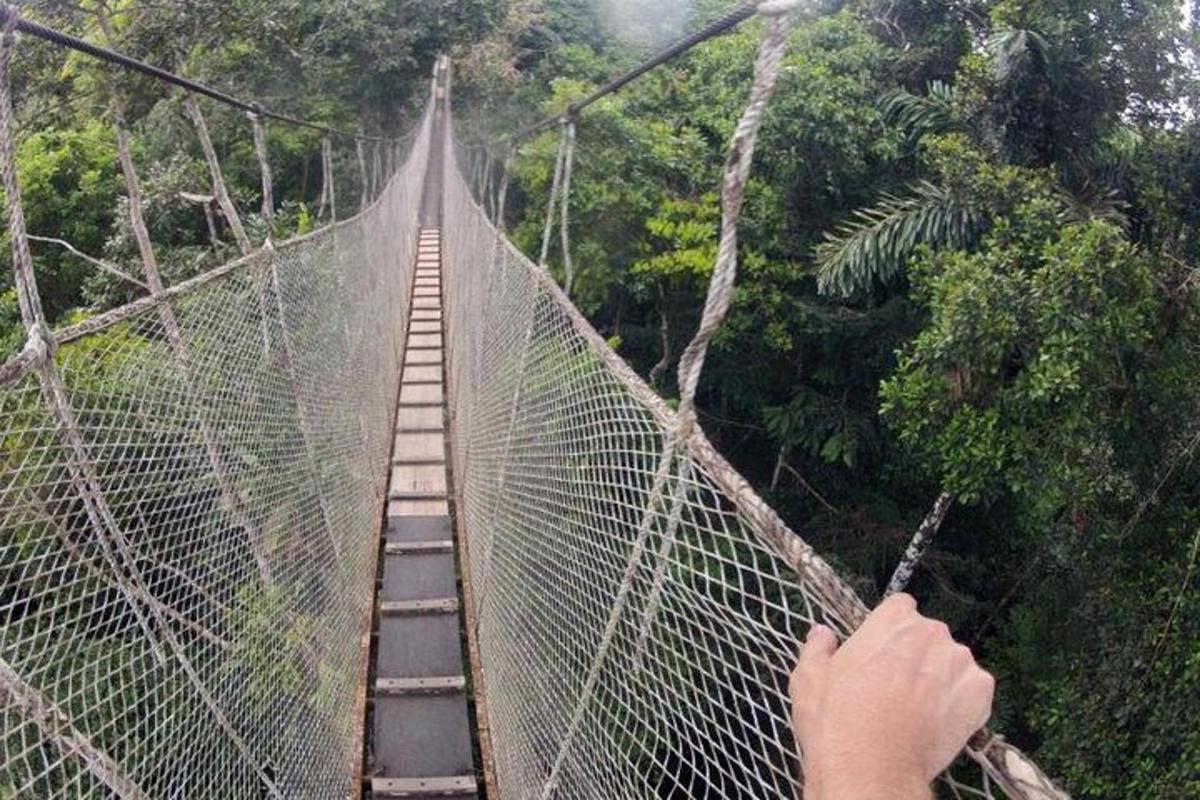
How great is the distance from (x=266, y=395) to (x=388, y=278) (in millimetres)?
2259

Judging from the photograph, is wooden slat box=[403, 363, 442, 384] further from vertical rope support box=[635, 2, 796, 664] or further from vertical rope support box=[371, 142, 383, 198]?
vertical rope support box=[371, 142, 383, 198]

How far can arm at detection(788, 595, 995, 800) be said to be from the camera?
1.68 ft

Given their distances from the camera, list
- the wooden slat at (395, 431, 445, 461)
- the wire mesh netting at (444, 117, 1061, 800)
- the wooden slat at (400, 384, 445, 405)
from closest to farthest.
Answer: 1. the wire mesh netting at (444, 117, 1061, 800)
2. the wooden slat at (395, 431, 445, 461)
3. the wooden slat at (400, 384, 445, 405)

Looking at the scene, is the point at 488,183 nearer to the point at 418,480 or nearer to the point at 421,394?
the point at 421,394

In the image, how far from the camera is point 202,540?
5.23 feet

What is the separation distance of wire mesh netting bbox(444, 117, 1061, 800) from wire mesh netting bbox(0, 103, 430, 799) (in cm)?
30

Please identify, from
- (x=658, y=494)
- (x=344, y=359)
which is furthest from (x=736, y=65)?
(x=658, y=494)

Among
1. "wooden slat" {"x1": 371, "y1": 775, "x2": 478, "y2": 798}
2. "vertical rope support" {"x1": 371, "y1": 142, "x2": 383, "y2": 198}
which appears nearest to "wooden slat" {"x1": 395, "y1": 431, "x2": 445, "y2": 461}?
"wooden slat" {"x1": 371, "y1": 775, "x2": 478, "y2": 798}

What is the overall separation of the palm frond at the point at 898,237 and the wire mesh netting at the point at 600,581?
2037 millimetres

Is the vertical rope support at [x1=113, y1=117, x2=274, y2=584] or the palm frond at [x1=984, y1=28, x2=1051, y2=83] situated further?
the palm frond at [x1=984, y1=28, x2=1051, y2=83]

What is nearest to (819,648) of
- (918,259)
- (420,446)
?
(420,446)

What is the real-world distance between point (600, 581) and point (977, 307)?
2240 millimetres

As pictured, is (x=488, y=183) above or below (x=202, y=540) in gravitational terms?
above

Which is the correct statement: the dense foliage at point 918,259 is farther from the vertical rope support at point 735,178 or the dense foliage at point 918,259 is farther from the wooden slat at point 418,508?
the vertical rope support at point 735,178
